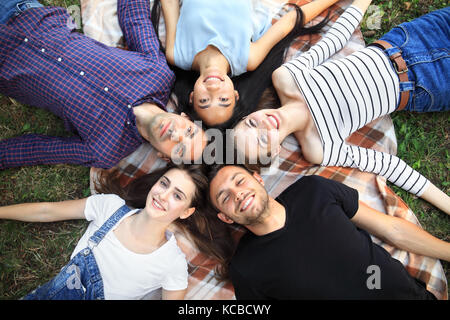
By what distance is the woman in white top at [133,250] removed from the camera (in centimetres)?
240

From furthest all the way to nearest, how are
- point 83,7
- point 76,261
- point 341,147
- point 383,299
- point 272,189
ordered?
1. point 83,7
2. point 272,189
3. point 341,147
4. point 76,261
5. point 383,299

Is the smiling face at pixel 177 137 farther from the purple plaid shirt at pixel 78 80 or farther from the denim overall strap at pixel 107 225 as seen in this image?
the denim overall strap at pixel 107 225

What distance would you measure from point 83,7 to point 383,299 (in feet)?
12.1

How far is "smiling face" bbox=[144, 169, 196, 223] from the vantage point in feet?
7.64

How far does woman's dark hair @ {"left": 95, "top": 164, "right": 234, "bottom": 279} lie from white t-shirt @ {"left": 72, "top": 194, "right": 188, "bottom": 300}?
0.28 meters

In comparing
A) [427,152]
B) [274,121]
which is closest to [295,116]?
[274,121]

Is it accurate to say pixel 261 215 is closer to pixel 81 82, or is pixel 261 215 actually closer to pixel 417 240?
pixel 417 240

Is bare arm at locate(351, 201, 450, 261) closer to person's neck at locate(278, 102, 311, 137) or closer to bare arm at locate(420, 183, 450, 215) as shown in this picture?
bare arm at locate(420, 183, 450, 215)

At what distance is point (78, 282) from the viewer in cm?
241

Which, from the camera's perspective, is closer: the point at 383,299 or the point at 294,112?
the point at 383,299

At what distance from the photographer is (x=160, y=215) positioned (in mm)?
2332

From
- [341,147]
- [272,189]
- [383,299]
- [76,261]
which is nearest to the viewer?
[383,299]
